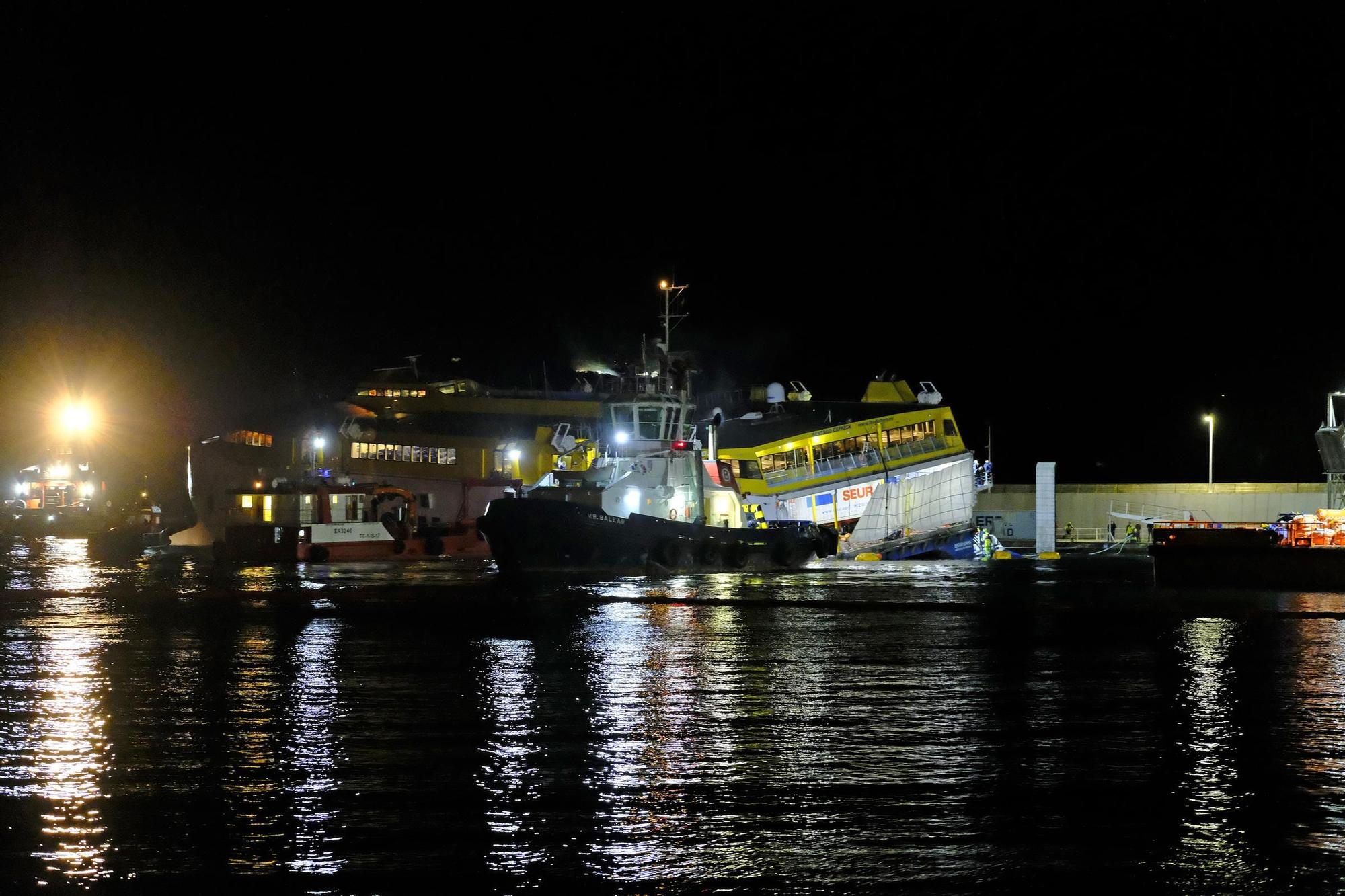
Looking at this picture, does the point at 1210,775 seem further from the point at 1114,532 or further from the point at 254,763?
the point at 1114,532

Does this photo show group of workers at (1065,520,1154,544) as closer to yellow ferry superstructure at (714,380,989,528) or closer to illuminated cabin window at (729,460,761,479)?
yellow ferry superstructure at (714,380,989,528)

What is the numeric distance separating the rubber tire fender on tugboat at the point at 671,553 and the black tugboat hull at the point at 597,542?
→ 0.02 metres

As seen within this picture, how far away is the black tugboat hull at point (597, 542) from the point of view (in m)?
30.3

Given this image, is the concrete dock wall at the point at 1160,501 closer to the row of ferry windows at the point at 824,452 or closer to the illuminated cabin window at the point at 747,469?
the row of ferry windows at the point at 824,452

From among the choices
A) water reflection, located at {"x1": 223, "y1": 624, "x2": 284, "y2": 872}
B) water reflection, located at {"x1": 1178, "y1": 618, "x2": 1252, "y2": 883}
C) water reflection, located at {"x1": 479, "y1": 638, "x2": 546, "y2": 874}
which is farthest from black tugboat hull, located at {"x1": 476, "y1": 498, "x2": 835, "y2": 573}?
water reflection, located at {"x1": 1178, "y1": 618, "x2": 1252, "y2": 883}

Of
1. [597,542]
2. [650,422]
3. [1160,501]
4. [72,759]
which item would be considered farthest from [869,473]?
[72,759]

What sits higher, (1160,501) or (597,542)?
(1160,501)

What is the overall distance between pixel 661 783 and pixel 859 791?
4.48 feet

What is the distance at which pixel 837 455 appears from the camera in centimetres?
4647

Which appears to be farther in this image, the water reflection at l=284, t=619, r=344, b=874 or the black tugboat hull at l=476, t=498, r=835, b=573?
the black tugboat hull at l=476, t=498, r=835, b=573

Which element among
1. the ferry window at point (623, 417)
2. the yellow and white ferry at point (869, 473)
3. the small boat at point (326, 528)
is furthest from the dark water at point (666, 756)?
the yellow and white ferry at point (869, 473)

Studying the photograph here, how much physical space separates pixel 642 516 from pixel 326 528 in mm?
14584

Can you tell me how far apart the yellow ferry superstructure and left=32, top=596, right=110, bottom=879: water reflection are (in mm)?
30512

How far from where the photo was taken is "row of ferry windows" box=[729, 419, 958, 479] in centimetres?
4525
